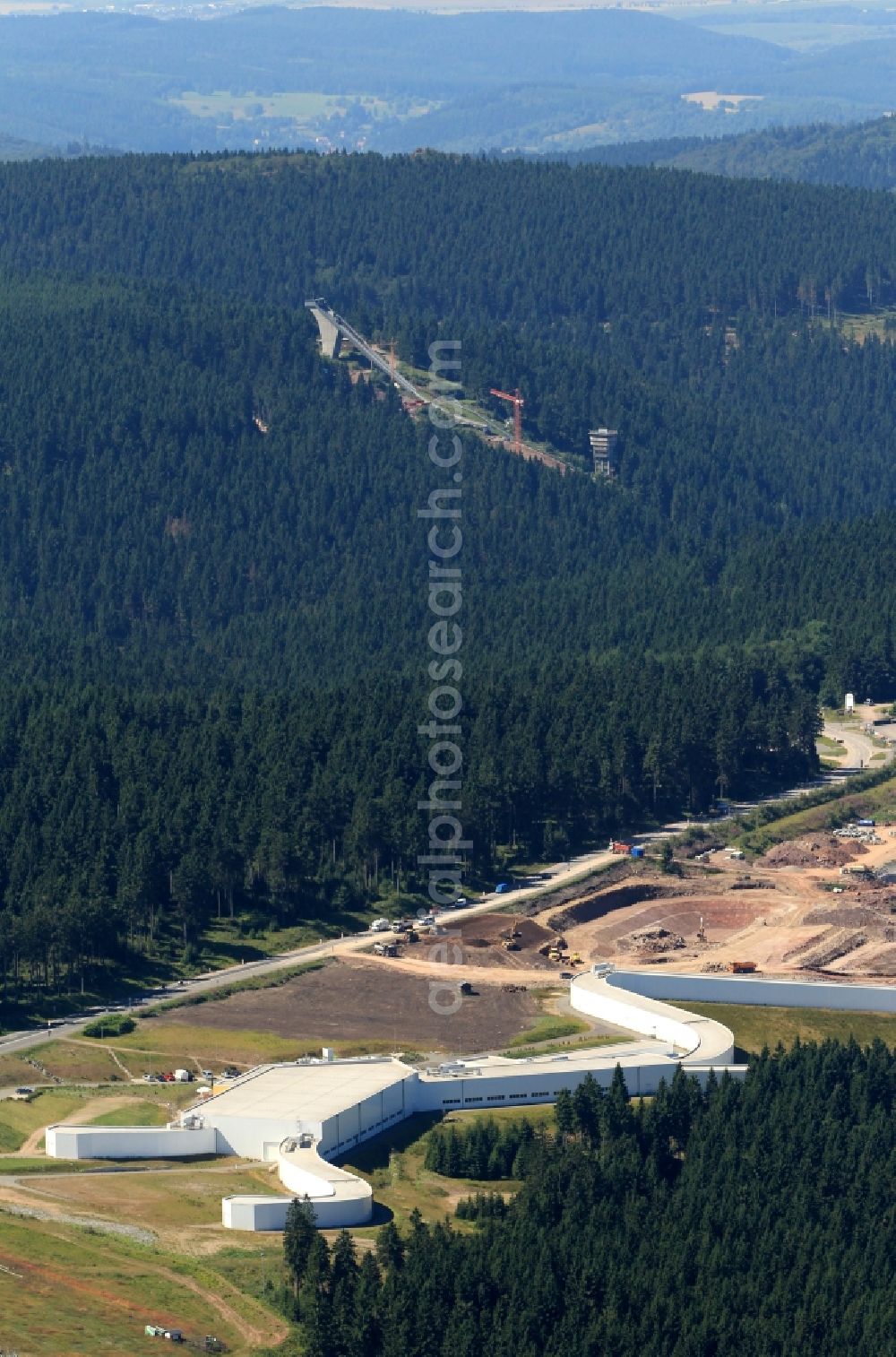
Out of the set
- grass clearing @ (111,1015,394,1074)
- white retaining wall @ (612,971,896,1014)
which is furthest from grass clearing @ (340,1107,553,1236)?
white retaining wall @ (612,971,896,1014)

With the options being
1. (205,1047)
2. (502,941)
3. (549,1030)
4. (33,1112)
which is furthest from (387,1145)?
(502,941)

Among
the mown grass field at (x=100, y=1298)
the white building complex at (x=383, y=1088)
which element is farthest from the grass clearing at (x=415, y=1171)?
the mown grass field at (x=100, y=1298)

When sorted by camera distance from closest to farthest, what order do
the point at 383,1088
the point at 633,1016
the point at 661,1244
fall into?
the point at 661,1244 < the point at 383,1088 < the point at 633,1016

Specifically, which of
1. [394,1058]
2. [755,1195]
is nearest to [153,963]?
[394,1058]

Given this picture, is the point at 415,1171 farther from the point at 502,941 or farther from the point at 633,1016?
the point at 502,941

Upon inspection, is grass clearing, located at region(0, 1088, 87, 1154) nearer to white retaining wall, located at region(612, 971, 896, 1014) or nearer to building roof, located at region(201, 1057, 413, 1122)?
building roof, located at region(201, 1057, 413, 1122)

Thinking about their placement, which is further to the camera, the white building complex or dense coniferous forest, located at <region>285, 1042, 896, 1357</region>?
the white building complex

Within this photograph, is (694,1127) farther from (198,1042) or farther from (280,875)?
(280,875)
